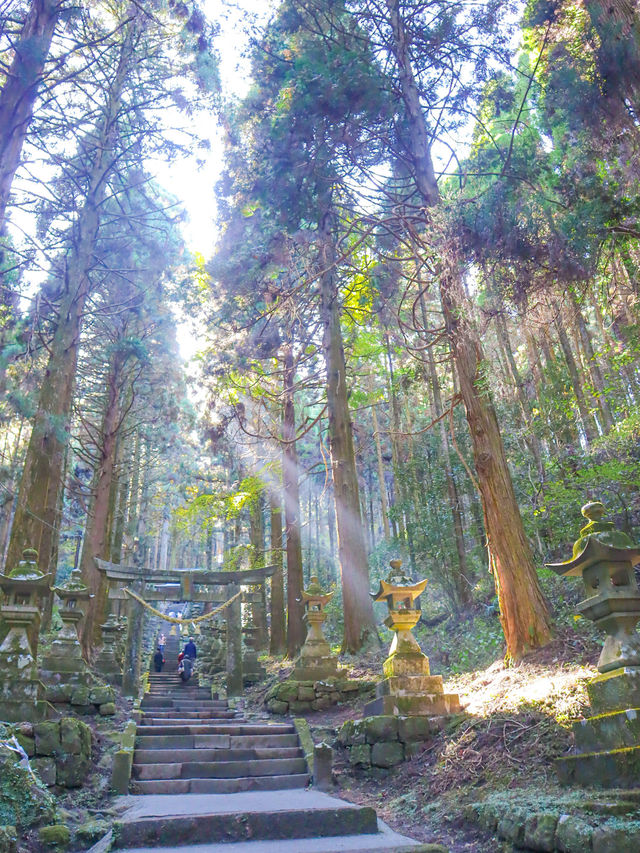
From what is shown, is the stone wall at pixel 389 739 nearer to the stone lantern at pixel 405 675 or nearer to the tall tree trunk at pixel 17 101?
the stone lantern at pixel 405 675

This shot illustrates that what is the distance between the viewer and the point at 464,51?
9.09 meters

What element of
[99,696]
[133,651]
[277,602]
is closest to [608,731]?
[99,696]

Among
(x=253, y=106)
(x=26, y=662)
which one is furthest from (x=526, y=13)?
(x=26, y=662)

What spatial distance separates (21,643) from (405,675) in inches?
183

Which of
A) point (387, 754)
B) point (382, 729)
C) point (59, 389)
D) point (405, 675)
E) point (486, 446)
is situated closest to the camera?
point (387, 754)

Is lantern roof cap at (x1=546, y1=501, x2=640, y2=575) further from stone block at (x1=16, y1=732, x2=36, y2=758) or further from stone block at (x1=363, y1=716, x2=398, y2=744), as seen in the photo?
stone block at (x1=16, y1=732, x2=36, y2=758)

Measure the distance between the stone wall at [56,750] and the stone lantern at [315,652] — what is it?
4258mm

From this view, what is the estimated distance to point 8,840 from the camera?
159 inches

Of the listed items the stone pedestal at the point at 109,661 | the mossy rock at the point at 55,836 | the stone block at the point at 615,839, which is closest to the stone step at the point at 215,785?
the mossy rock at the point at 55,836

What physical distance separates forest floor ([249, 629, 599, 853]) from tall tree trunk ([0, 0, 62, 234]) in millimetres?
8128

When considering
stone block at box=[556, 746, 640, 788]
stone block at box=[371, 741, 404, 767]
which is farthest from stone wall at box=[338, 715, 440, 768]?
stone block at box=[556, 746, 640, 788]

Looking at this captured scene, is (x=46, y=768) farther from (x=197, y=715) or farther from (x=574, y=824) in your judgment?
(x=574, y=824)

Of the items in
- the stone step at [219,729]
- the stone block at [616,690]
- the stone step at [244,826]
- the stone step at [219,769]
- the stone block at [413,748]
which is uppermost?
the stone block at [616,690]

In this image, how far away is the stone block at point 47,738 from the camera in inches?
243
